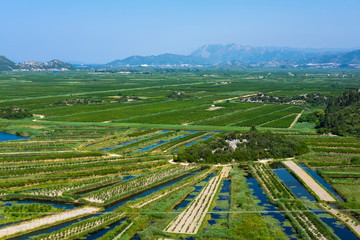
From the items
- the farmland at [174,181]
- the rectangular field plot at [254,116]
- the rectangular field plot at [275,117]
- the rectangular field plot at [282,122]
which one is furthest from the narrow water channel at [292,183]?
the rectangular field plot at [254,116]

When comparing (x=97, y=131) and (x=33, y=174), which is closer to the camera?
(x=33, y=174)

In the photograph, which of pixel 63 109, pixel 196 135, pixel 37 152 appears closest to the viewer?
pixel 37 152

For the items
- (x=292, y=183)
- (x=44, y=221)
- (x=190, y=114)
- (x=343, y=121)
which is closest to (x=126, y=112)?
→ (x=190, y=114)

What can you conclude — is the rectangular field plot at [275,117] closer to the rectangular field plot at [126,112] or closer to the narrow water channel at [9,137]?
the rectangular field plot at [126,112]

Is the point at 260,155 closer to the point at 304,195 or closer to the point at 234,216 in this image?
the point at 304,195

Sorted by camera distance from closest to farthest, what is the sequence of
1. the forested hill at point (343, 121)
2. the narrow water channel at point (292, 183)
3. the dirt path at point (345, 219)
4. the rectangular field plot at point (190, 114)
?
the dirt path at point (345, 219), the narrow water channel at point (292, 183), the forested hill at point (343, 121), the rectangular field plot at point (190, 114)

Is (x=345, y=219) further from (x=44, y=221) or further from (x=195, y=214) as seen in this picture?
(x=44, y=221)

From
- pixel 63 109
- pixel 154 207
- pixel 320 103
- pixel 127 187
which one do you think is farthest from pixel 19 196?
pixel 320 103
